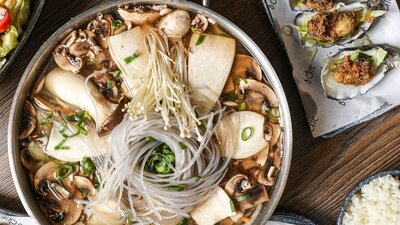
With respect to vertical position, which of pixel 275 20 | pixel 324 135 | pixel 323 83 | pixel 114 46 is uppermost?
pixel 114 46

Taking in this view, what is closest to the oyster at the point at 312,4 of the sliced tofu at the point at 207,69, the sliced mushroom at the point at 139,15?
the sliced tofu at the point at 207,69

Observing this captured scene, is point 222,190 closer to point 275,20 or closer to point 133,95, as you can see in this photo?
point 133,95

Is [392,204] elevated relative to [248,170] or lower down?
lower down

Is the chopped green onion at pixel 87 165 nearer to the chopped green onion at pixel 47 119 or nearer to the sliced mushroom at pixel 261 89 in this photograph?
the chopped green onion at pixel 47 119

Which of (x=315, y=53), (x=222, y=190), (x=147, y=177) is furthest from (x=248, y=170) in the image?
(x=315, y=53)

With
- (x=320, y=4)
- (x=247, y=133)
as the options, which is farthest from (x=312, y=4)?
(x=247, y=133)

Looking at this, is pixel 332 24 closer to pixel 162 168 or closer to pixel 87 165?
pixel 162 168
